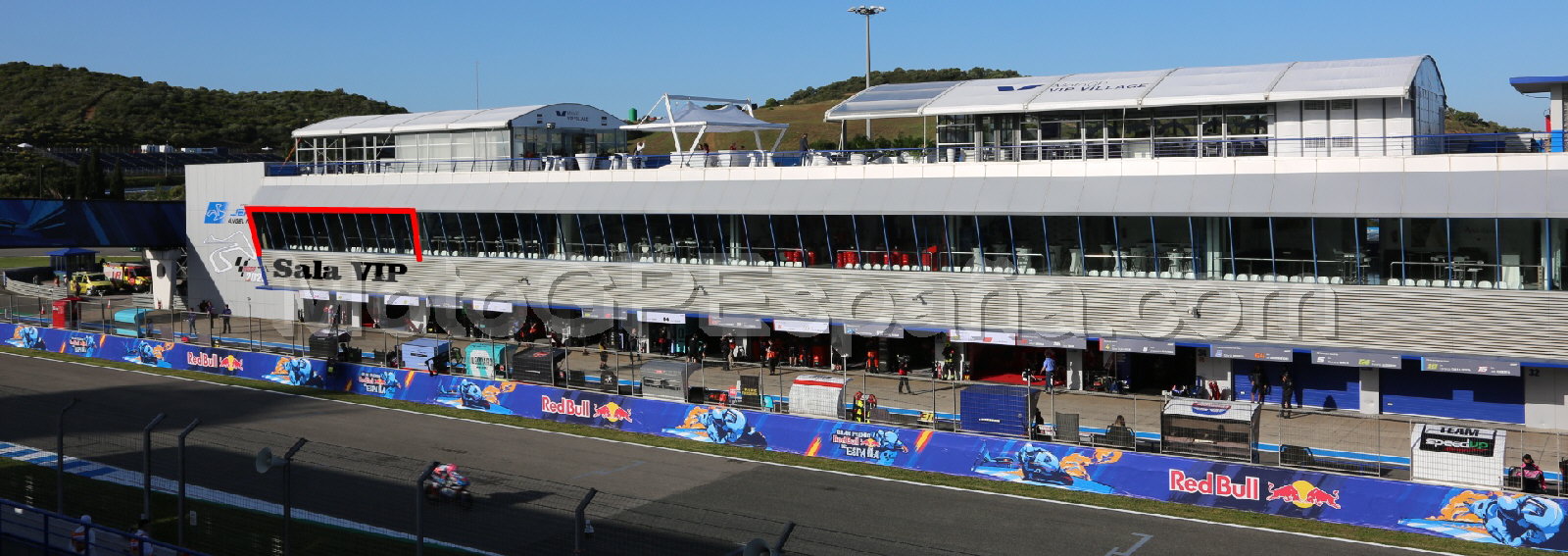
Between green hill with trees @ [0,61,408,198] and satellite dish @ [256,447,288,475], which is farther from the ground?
green hill with trees @ [0,61,408,198]

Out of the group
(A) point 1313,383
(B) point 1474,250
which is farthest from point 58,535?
(B) point 1474,250

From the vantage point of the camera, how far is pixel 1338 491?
2245 cm

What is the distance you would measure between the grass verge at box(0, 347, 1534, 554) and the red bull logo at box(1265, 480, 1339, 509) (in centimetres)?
34

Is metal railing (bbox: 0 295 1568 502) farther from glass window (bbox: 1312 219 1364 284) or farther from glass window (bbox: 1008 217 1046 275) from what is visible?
glass window (bbox: 1312 219 1364 284)

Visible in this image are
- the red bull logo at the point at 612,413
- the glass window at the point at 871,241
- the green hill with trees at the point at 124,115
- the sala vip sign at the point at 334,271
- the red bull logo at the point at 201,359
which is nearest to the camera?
the red bull logo at the point at 612,413

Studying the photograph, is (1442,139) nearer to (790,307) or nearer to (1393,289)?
(1393,289)

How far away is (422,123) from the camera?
5612 centimetres

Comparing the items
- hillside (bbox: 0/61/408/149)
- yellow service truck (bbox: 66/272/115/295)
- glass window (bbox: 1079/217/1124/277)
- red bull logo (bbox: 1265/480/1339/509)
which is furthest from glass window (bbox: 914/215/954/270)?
hillside (bbox: 0/61/408/149)

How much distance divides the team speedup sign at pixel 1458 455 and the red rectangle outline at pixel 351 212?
4072 centimetres

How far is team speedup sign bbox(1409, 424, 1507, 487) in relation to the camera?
22.1 m

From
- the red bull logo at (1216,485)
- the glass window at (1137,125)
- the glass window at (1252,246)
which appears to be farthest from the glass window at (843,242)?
the red bull logo at (1216,485)

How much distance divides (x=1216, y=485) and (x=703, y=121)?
28.7 meters

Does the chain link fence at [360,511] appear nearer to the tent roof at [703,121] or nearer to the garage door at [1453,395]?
the garage door at [1453,395]

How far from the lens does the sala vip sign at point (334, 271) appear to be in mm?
53500
